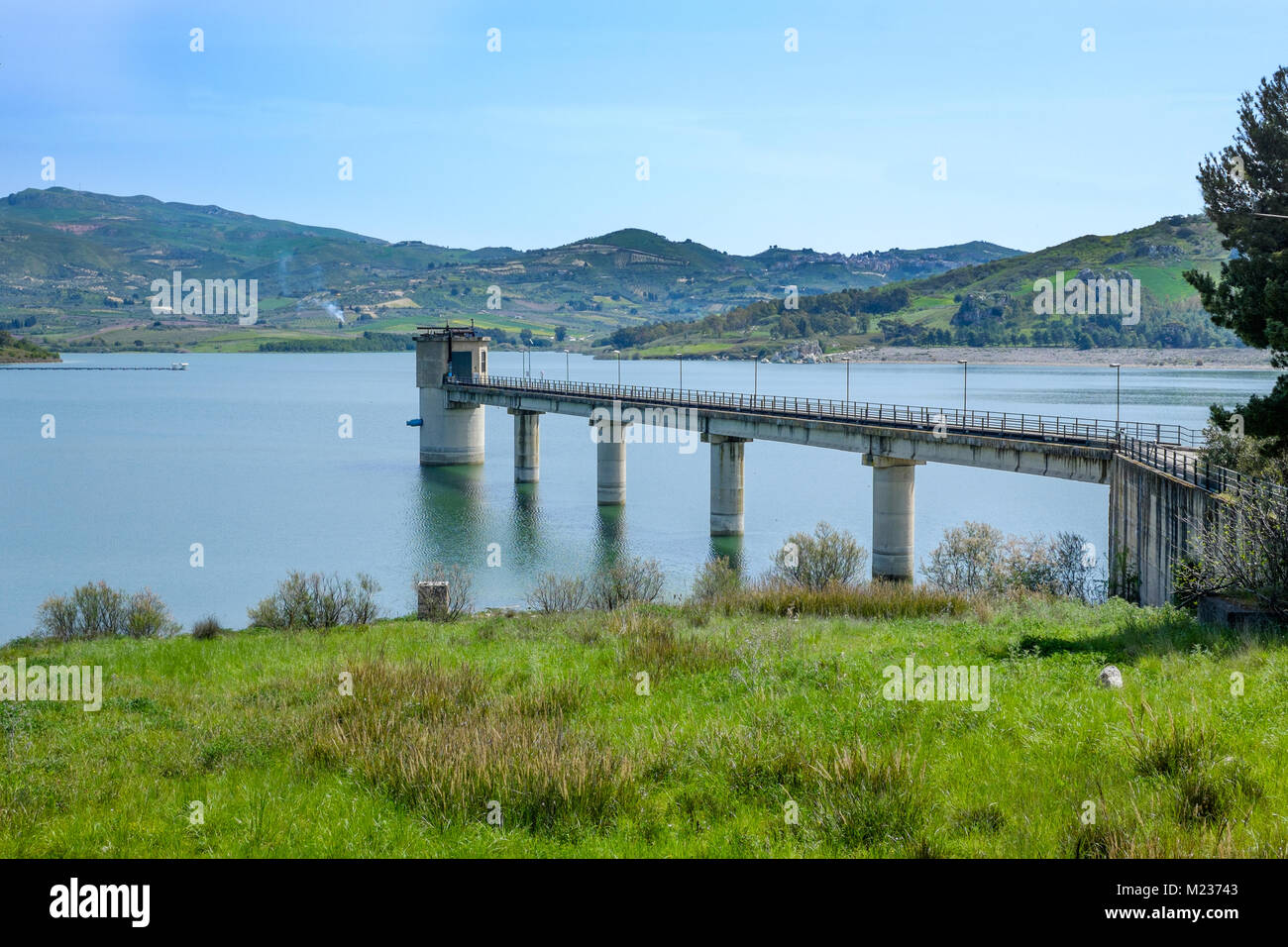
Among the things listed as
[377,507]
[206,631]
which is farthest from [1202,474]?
[377,507]

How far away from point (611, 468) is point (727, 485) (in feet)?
40.8

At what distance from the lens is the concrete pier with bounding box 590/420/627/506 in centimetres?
7394

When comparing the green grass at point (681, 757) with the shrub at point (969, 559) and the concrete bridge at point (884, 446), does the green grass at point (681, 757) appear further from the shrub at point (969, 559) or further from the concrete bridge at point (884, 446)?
the shrub at point (969, 559)

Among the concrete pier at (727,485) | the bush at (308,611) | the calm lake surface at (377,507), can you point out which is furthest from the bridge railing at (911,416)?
the bush at (308,611)

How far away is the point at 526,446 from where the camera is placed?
8788 centimetres

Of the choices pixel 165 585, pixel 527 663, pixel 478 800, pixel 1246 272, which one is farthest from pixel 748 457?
pixel 478 800

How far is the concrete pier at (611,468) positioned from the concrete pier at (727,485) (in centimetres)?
958

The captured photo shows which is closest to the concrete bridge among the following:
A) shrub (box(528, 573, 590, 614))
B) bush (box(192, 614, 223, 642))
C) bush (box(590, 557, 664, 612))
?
bush (box(590, 557, 664, 612))

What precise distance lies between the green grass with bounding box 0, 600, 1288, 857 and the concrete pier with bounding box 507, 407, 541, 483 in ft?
229

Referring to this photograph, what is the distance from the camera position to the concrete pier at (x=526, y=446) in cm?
8750

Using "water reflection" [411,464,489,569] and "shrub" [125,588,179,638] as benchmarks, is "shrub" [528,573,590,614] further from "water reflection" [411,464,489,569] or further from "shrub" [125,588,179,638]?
"water reflection" [411,464,489,569]

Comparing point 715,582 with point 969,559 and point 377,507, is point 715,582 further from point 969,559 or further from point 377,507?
point 377,507

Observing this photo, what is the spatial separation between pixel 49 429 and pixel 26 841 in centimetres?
12414
